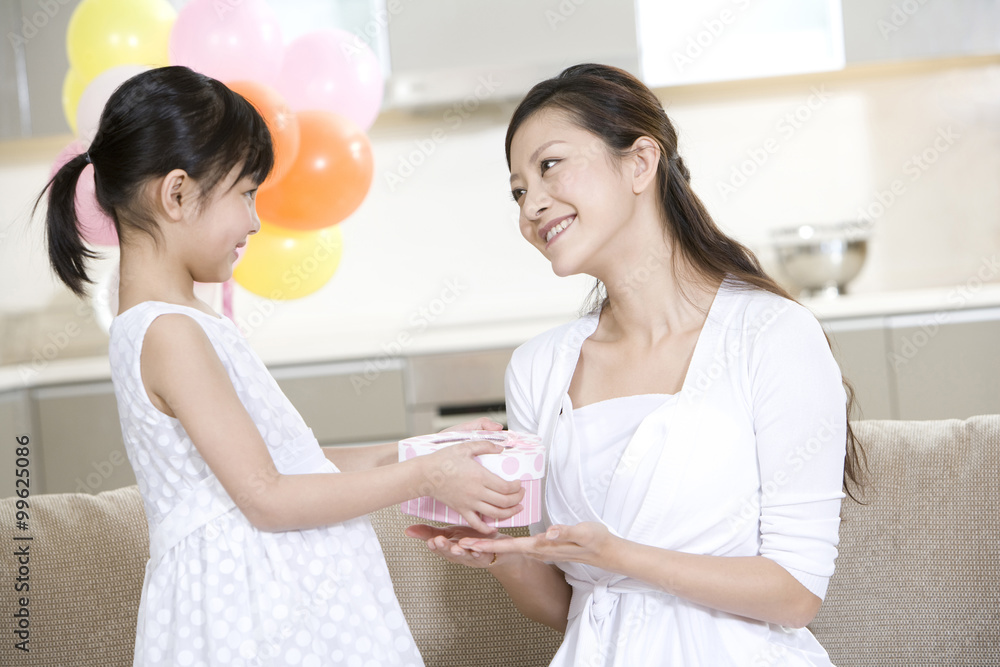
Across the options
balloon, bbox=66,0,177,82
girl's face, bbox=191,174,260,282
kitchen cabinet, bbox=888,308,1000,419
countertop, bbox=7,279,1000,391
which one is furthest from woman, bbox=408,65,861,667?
kitchen cabinet, bbox=888,308,1000,419

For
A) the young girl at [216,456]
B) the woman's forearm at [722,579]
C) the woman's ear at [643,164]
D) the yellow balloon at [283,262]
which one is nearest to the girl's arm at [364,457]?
the young girl at [216,456]

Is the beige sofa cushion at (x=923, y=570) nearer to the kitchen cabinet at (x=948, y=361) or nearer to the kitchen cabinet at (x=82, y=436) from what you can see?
the kitchen cabinet at (x=948, y=361)

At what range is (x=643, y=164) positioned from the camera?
1.32m

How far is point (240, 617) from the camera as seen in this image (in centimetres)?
104

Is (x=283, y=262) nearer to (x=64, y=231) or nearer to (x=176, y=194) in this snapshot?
(x=64, y=231)

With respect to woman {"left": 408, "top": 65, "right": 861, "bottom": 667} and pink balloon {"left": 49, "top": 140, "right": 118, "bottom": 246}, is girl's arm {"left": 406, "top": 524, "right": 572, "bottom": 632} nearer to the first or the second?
woman {"left": 408, "top": 65, "right": 861, "bottom": 667}

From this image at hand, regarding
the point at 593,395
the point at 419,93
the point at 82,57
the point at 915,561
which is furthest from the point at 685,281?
the point at 419,93

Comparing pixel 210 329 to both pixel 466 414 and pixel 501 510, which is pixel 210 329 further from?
pixel 466 414

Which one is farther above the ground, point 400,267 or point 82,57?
point 82,57

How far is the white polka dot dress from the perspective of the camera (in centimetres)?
104

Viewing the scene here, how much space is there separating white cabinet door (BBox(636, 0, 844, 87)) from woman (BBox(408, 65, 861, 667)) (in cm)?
200

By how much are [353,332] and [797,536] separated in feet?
8.92

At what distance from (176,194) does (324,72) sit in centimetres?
125

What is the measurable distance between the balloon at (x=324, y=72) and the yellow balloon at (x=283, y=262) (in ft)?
1.06
